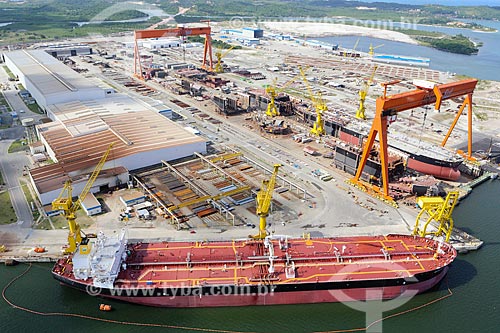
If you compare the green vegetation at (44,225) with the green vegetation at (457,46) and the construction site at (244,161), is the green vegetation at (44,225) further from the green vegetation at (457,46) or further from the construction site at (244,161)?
the green vegetation at (457,46)

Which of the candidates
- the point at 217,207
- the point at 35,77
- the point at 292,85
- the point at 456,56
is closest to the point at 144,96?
the point at 35,77

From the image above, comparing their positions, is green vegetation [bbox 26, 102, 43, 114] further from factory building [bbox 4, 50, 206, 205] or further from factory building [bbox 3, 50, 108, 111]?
factory building [bbox 4, 50, 206, 205]

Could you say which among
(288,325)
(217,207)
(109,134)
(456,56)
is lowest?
(288,325)

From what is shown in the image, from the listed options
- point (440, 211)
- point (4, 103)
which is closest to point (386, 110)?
point (440, 211)

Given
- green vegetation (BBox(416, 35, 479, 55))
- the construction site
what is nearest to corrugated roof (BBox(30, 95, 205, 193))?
the construction site

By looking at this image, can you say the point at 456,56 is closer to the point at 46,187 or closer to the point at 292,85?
the point at 292,85

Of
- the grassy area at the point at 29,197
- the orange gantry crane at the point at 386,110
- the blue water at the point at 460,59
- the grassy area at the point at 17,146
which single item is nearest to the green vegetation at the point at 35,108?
the grassy area at the point at 17,146
